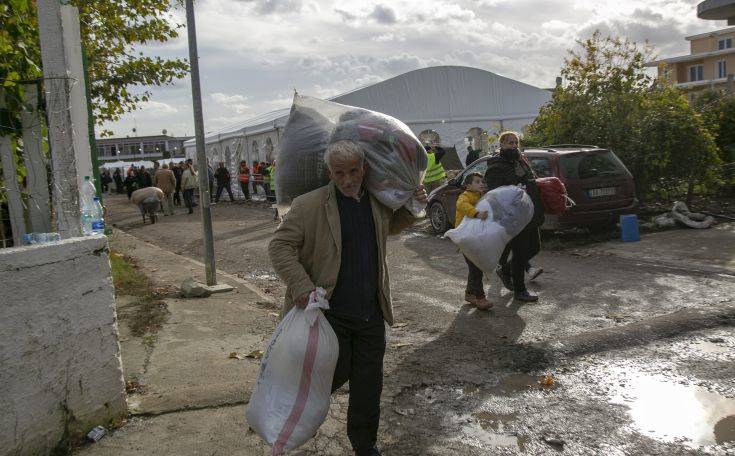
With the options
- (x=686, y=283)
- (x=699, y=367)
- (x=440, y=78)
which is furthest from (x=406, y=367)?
(x=440, y=78)

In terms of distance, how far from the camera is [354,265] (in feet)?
10.5

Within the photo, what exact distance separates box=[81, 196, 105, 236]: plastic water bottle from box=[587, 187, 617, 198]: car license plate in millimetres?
7974

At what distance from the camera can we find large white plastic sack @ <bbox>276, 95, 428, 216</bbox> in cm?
323

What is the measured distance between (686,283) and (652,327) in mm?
2045

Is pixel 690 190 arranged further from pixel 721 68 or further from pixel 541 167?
pixel 721 68

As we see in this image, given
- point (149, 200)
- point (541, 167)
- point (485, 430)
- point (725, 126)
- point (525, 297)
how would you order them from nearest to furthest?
point (485, 430), point (525, 297), point (541, 167), point (725, 126), point (149, 200)

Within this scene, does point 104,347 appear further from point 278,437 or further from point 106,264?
point 278,437

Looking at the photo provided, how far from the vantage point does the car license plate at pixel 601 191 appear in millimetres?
9950

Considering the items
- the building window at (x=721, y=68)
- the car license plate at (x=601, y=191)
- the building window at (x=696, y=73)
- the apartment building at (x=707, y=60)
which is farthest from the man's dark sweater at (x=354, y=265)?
the building window at (x=696, y=73)

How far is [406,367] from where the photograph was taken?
4836mm

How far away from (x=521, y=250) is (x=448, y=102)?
20220mm

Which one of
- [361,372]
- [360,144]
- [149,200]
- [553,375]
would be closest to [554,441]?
[553,375]

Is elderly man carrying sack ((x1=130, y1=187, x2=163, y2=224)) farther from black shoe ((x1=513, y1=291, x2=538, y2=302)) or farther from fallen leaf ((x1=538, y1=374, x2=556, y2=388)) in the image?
fallen leaf ((x1=538, y1=374, x2=556, y2=388))

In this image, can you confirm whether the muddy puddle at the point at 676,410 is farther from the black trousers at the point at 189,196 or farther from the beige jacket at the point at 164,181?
the black trousers at the point at 189,196
